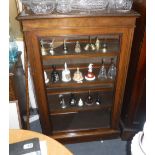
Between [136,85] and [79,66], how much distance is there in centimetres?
51

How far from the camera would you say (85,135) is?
1859mm

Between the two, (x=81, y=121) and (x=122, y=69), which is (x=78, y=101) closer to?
(x=81, y=121)

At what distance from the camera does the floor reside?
71.5 inches

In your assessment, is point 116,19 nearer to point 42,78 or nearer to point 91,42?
point 91,42

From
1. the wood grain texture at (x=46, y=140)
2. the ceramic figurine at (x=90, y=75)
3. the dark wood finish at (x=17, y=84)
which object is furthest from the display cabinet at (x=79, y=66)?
the wood grain texture at (x=46, y=140)

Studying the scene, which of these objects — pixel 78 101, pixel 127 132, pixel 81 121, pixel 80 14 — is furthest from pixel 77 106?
pixel 80 14

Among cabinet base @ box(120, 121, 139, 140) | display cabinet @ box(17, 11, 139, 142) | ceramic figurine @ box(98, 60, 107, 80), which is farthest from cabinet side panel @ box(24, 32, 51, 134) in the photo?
cabinet base @ box(120, 121, 139, 140)

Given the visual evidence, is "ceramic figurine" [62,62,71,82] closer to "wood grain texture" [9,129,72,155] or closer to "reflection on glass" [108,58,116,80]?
"reflection on glass" [108,58,116,80]

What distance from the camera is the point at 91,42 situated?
62.5 inches

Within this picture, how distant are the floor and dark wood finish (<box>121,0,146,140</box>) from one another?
0.09 metres

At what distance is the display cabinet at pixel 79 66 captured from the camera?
4.19ft

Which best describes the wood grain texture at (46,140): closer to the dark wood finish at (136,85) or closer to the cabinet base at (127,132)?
the dark wood finish at (136,85)
